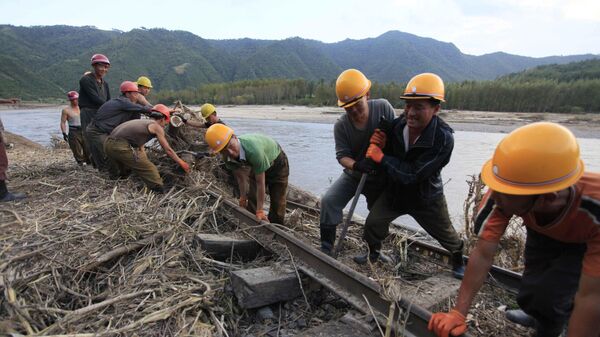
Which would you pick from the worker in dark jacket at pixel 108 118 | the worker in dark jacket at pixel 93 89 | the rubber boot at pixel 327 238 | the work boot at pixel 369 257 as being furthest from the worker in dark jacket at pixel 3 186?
the work boot at pixel 369 257

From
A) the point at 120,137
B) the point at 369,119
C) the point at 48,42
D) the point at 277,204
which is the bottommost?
the point at 277,204

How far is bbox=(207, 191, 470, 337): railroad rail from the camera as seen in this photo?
2287 millimetres

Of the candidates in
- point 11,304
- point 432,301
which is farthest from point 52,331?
point 432,301

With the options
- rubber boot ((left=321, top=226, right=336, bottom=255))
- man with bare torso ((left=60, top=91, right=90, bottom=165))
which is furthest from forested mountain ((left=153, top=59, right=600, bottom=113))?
rubber boot ((left=321, top=226, right=336, bottom=255))

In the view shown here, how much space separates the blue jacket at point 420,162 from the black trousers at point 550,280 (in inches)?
33.8

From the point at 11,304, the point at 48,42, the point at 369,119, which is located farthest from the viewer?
the point at 48,42

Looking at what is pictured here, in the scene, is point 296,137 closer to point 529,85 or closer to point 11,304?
point 11,304

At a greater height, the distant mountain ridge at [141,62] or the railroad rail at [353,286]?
the distant mountain ridge at [141,62]

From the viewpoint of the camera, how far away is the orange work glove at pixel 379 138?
321cm

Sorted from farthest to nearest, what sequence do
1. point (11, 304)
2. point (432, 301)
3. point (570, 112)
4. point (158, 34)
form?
point (158, 34) < point (570, 112) < point (432, 301) < point (11, 304)

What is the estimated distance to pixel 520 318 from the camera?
2582 mm

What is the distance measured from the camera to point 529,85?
4022 cm

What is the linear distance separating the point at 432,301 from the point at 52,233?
362 centimetres

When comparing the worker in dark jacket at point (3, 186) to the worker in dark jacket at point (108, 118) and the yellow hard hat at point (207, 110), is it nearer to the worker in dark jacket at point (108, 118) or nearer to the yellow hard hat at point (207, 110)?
the worker in dark jacket at point (108, 118)
